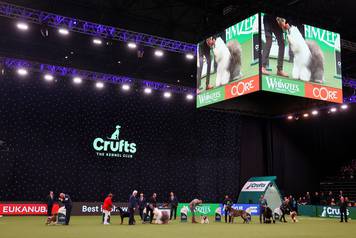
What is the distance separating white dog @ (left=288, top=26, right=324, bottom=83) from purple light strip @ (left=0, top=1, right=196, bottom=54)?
7147 millimetres

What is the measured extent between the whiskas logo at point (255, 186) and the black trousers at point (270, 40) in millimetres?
15781

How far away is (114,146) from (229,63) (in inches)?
549

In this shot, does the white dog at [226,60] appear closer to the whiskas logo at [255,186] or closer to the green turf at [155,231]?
the green turf at [155,231]

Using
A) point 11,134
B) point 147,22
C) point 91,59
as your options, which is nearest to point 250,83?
point 147,22

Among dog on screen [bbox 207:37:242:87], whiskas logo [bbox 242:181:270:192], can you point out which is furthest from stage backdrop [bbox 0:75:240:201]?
dog on screen [bbox 207:37:242:87]

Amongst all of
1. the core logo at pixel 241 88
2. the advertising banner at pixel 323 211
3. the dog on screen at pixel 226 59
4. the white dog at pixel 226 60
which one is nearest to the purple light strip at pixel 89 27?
the dog on screen at pixel 226 59

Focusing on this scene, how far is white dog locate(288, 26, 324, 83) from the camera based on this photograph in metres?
15.6

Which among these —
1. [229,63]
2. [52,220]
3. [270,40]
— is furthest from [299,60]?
[52,220]

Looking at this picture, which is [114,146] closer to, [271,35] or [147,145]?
[147,145]

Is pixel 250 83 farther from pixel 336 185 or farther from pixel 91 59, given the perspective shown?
pixel 336 185

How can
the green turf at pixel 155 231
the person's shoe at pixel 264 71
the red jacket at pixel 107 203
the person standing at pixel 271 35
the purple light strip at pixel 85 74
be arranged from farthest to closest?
1. the purple light strip at pixel 85 74
2. the red jacket at pixel 107 203
3. the person standing at pixel 271 35
4. the person's shoe at pixel 264 71
5. the green turf at pixel 155 231

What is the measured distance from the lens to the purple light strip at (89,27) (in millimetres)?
17672

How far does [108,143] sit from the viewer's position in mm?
27844

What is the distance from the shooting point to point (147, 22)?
70.3 ft
